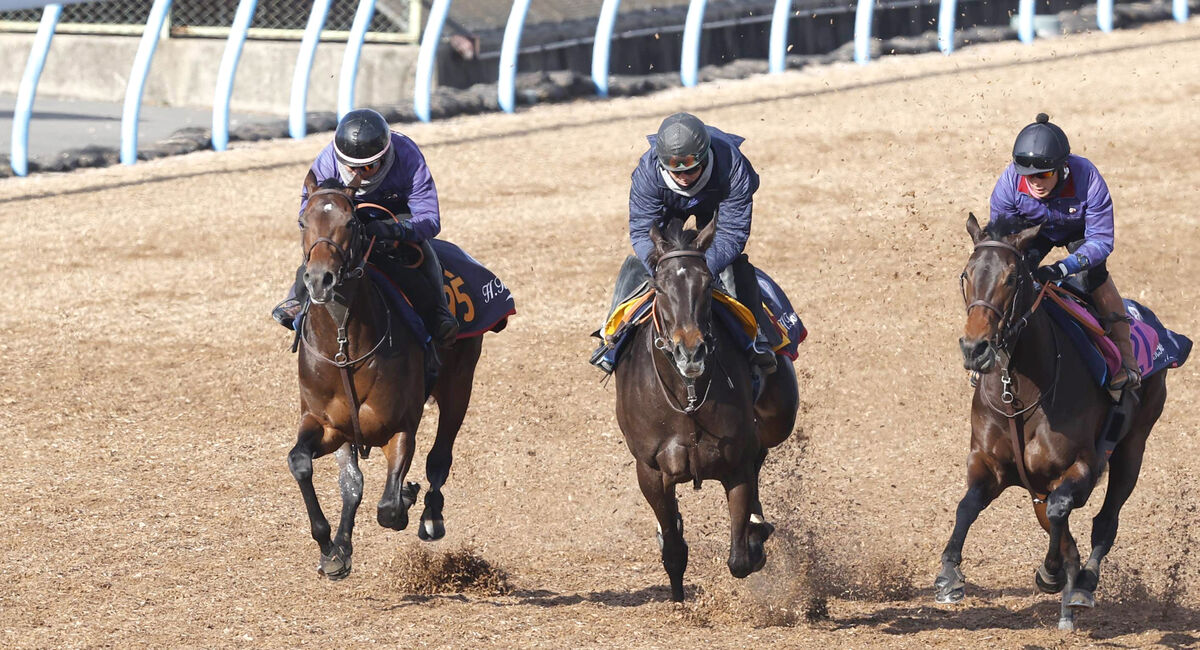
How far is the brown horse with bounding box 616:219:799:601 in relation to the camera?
7.20 meters

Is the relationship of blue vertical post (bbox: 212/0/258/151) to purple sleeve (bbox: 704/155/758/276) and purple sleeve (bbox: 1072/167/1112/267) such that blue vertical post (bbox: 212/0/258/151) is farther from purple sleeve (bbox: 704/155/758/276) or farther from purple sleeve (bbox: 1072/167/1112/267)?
purple sleeve (bbox: 1072/167/1112/267)

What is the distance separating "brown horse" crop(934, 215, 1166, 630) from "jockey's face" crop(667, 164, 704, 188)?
54.4 inches

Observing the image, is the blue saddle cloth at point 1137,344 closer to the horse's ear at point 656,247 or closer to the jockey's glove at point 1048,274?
the jockey's glove at point 1048,274

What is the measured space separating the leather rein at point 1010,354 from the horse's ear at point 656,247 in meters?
1.36

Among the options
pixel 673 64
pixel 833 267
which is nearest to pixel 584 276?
→ pixel 833 267

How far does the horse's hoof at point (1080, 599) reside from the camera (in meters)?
7.51

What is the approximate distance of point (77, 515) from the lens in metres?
9.53

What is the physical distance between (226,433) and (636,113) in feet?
35.0

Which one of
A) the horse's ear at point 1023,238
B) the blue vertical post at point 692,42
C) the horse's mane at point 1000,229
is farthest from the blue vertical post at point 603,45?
the horse's ear at point 1023,238

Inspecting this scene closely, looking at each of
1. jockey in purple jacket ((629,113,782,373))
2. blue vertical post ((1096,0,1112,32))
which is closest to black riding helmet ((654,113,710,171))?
jockey in purple jacket ((629,113,782,373))

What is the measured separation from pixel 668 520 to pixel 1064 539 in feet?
6.32

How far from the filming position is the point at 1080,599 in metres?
7.52

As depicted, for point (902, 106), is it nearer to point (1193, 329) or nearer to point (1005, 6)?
point (1005, 6)

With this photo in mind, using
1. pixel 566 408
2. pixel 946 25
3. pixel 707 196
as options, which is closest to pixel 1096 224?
pixel 707 196
